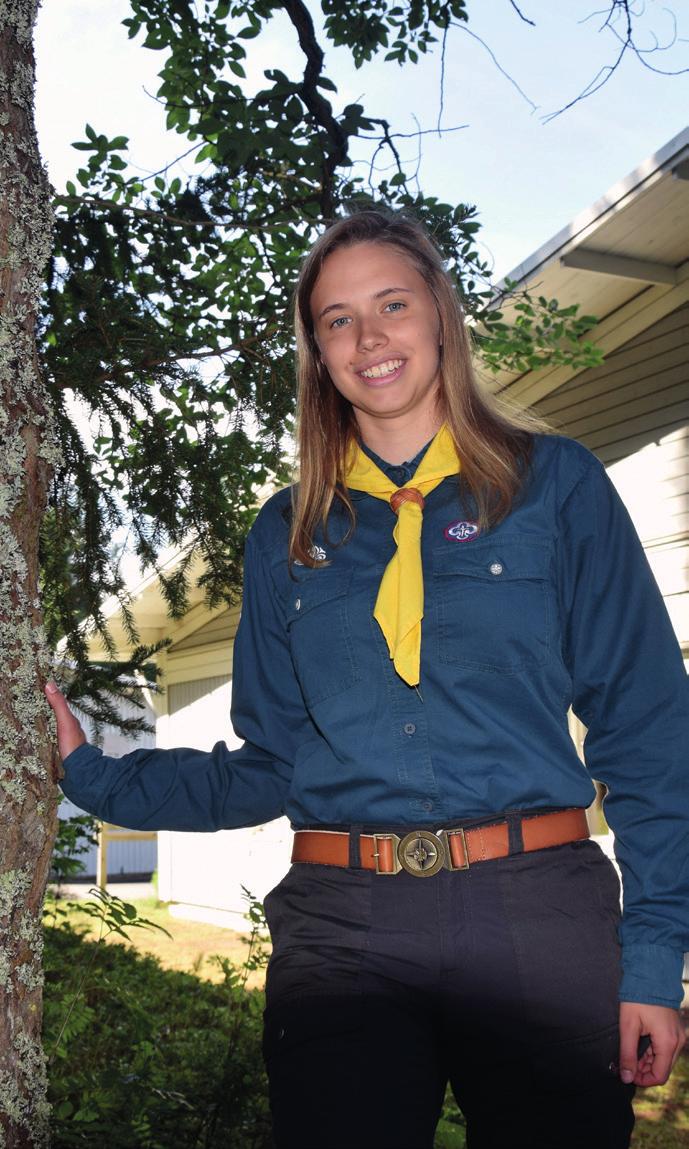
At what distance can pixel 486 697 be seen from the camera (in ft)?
7.23

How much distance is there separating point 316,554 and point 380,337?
0.48 metres

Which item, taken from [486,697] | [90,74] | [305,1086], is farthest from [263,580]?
[90,74]

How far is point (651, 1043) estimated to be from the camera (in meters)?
2.09

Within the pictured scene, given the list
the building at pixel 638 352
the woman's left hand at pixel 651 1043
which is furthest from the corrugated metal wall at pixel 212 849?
the woman's left hand at pixel 651 1043

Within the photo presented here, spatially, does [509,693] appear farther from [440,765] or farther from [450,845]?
[450,845]

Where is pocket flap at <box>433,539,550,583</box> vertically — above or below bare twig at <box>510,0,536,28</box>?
below

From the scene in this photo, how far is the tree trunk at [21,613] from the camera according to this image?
7.93 feet

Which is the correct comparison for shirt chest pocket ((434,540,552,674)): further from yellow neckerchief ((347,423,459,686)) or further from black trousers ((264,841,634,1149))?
black trousers ((264,841,634,1149))

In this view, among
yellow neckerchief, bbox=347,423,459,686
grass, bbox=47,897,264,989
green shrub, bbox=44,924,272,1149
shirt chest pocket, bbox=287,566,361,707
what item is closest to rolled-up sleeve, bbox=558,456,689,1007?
yellow neckerchief, bbox=347,423,459,686

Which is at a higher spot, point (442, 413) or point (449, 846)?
point (442, 413)

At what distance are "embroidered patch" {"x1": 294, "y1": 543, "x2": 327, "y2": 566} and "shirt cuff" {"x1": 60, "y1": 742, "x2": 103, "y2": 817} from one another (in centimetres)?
61

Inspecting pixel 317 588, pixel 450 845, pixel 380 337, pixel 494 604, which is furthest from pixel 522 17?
pixel 450 845

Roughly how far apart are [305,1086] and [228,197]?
3.73 m

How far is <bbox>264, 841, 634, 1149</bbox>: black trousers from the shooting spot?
6.54 feet
